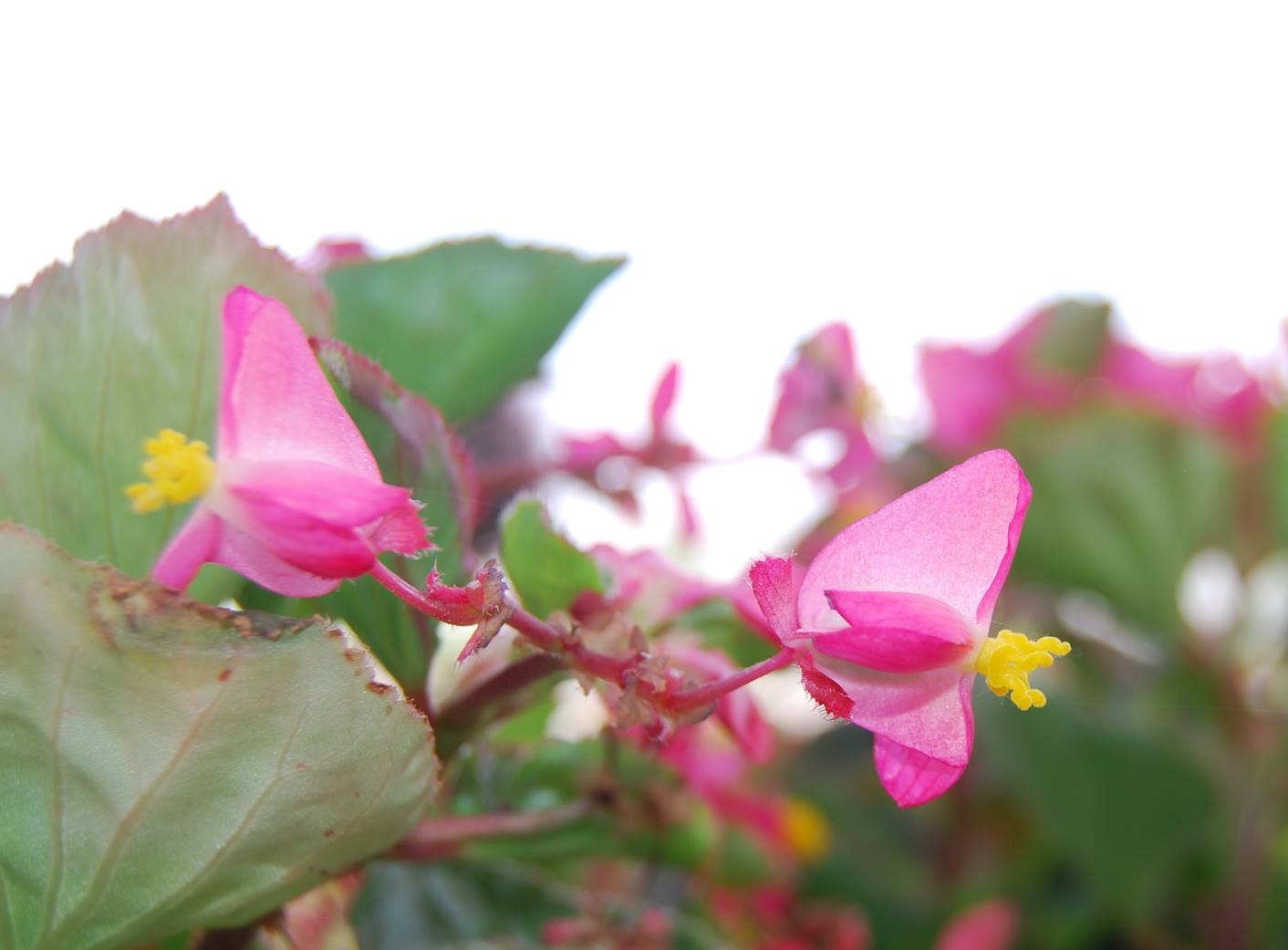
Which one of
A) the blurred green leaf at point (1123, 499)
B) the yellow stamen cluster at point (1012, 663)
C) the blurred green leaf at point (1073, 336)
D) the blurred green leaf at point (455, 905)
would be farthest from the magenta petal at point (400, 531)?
the blurred green leaf at point (1073, 336)

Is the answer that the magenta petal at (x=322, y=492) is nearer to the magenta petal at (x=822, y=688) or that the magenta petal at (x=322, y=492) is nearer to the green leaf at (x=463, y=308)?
the magenta petal at (x=822, y=688)

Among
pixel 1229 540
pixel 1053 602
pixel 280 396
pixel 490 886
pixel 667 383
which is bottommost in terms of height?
pixel 1053 602

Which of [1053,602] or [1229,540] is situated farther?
[1053,602]

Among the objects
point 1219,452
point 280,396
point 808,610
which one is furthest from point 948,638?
point 1219,452

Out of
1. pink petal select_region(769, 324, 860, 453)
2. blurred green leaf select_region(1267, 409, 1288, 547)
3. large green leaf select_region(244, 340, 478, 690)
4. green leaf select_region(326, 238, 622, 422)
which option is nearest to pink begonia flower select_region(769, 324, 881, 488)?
pink petal select_region(769, 324, 860, 453)

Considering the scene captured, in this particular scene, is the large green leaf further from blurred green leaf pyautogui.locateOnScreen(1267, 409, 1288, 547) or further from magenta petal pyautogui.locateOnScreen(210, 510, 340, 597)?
blurred green leaf pyautogui.locateOnScreen(1267, 409, 1288, 547)

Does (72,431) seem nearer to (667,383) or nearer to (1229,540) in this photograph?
(667,383)
